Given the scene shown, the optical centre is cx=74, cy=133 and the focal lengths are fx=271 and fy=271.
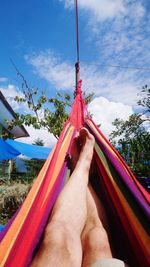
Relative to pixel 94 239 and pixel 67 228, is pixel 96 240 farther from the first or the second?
pixel 67 228

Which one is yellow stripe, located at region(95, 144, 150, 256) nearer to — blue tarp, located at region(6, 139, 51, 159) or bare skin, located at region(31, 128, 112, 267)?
bare skin, located at region(31, 128, 112, 267)

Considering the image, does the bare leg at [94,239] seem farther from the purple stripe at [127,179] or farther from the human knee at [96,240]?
the purple stripe at [127,179]

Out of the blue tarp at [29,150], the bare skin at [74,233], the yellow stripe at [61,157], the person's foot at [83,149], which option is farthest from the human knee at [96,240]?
the blue tarp at [29,150]

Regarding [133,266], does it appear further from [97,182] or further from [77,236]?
[97,182]

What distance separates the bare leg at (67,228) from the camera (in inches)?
27.9

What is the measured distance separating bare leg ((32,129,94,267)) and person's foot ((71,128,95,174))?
5cm

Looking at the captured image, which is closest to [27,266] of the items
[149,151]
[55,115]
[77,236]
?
[77,236]

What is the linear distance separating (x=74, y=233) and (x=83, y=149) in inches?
21.3

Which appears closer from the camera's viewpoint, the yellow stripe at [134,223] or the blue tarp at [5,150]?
the yellow stripe at [134,223]

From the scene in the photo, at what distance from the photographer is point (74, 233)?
848 millimetres

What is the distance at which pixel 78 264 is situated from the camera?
760 mm

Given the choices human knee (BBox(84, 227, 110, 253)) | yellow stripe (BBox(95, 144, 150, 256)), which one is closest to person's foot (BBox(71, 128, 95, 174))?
yellow stripe (BBox(95, 144, 150, 256))

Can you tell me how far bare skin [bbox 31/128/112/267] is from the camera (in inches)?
28.3

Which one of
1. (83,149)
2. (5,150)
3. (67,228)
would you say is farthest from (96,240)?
(5,150)
